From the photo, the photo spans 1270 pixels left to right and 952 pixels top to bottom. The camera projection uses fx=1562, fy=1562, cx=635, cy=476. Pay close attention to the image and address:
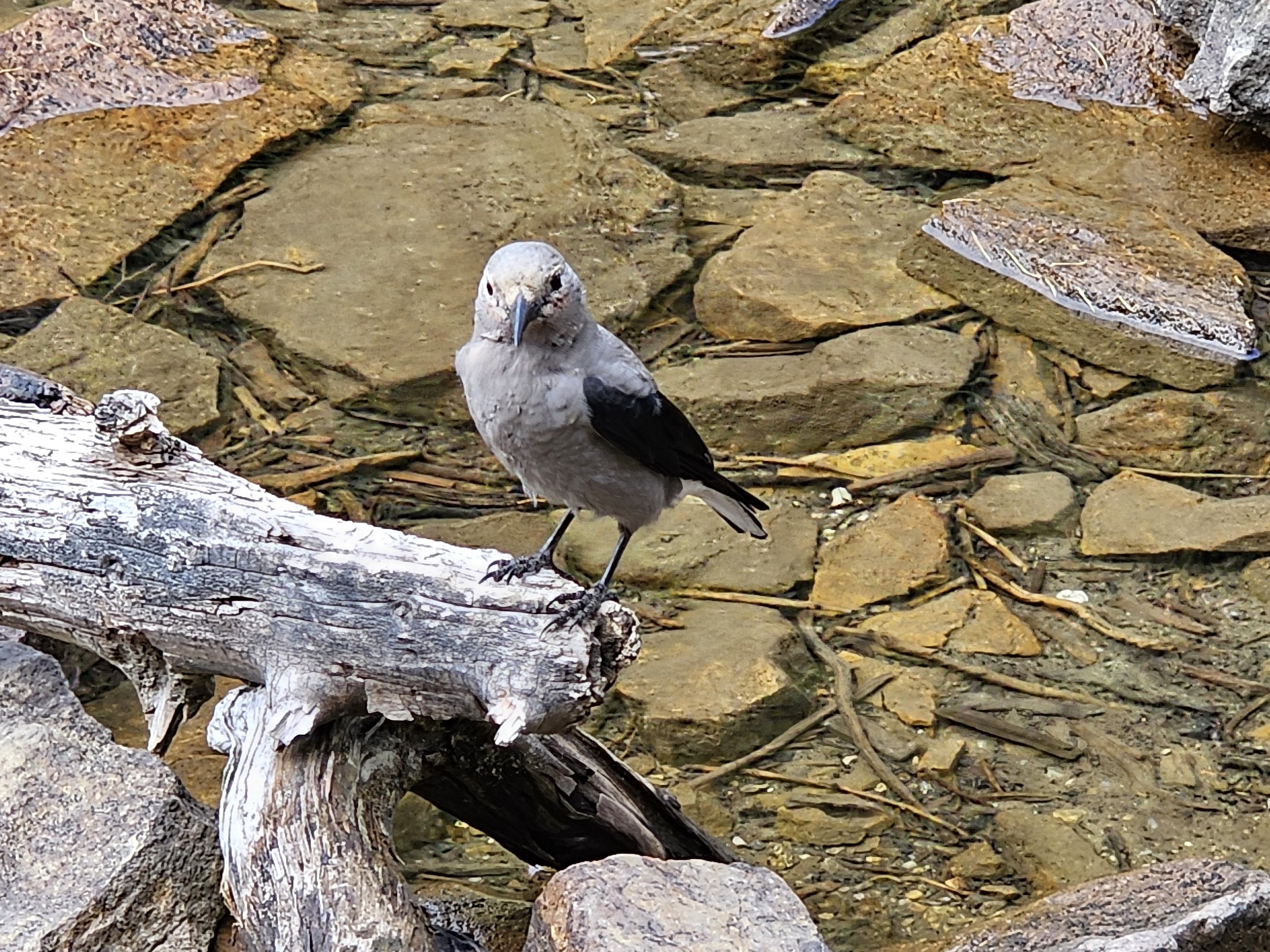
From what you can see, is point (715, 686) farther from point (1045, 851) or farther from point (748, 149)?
point (748, 149)

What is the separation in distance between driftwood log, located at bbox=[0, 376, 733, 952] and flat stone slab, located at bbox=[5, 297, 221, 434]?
2.13 meters

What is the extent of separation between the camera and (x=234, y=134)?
22.6 ft

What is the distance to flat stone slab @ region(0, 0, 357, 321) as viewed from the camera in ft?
20.2

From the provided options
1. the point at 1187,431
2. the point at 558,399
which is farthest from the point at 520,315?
the point at 1187,431

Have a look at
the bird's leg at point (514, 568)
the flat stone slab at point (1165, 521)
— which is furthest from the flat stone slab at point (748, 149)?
the bird's leg at point (514, 568)

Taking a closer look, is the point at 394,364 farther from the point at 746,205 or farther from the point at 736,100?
the point at 736,100

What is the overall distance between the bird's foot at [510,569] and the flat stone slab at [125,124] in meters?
3.56

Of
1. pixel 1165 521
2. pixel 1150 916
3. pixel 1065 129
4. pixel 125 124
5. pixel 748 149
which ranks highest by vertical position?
pixel 1150 916

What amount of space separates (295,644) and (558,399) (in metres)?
0.72

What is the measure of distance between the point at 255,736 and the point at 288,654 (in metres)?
0.17

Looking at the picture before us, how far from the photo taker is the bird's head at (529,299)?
2.99 meters

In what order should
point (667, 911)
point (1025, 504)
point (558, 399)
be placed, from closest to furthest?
point (667, 911)
point (558, 399)
point (1025, 504)

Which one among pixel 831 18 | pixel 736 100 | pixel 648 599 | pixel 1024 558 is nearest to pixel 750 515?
pixel 648 599

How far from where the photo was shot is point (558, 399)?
3145mm
